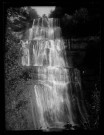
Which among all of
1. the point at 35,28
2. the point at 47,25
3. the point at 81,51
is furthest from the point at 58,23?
the point at 81,51

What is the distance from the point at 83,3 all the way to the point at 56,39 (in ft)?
2.39

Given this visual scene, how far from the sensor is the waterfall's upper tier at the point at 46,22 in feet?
9.73

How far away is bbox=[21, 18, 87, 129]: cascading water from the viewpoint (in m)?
2.93

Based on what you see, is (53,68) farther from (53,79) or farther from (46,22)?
(46,22)

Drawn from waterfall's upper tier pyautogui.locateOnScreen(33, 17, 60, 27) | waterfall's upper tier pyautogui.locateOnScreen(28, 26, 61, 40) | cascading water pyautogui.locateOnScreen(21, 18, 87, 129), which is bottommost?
cascading water pyautogui.locateOnScreen(21, 18, 87, 129)

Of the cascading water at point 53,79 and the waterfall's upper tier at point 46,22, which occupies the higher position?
the waterfall's upper tier at point 46,22

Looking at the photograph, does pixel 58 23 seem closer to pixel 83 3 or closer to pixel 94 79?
pixel 83 3

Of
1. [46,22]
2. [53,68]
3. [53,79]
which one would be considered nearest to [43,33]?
[46,22]

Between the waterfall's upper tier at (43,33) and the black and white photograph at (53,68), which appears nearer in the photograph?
the black and white photograph at (53,68)

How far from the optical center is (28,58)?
117 inches

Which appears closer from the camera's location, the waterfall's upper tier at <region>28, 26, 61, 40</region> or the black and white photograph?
the black and white photograph

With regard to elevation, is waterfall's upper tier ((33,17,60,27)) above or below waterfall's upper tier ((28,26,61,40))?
above

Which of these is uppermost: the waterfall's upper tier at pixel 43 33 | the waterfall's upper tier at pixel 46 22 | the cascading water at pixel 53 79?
the waterfall's upper tier at pixel 46 22

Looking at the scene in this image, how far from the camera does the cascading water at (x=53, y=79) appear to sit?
9.60ft
